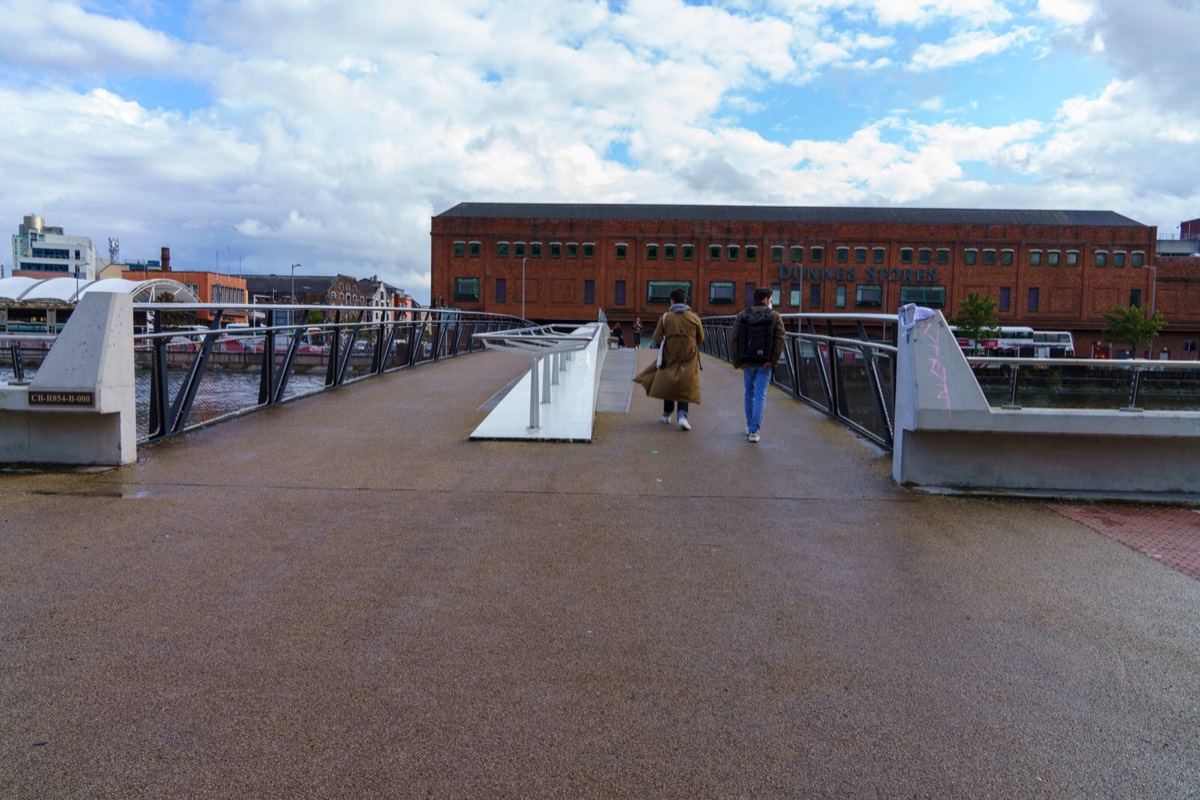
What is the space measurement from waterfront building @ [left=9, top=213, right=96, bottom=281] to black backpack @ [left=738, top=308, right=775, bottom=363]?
127 m

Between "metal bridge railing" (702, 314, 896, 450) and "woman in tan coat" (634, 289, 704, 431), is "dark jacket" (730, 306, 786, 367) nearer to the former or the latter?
"metal bridge railing" (702, 314, 896, 450)

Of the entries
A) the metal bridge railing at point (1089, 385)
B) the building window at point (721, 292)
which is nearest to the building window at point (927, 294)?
the building window at point (721, 292)

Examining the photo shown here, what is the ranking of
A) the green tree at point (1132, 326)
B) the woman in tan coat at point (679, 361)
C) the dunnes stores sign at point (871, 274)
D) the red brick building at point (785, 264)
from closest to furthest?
the woman in tan coat at point (679, 361), the green tree at point (1132, 326), the red brick building at point (785, 264), the dunnes stores sign at point (871, 274)

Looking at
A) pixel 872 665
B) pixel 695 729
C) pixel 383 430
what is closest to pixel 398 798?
pixel 695 729

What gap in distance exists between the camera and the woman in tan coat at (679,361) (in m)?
9.47

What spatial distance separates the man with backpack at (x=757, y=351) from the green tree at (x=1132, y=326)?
6856 centimetres

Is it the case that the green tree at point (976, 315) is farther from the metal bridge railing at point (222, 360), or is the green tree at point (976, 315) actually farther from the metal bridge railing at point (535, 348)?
the metal bridge railing at point (535, 348)

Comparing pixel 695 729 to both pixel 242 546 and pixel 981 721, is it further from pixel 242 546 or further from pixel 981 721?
pixel 242 546

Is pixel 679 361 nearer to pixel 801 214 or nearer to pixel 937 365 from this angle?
pixel 937 365

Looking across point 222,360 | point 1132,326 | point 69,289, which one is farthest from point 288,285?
point 222,360

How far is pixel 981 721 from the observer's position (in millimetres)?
2996

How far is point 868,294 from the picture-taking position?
7256 cm

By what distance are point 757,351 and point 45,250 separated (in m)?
141

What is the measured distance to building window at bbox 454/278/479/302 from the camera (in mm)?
71938
